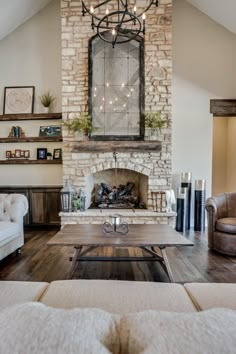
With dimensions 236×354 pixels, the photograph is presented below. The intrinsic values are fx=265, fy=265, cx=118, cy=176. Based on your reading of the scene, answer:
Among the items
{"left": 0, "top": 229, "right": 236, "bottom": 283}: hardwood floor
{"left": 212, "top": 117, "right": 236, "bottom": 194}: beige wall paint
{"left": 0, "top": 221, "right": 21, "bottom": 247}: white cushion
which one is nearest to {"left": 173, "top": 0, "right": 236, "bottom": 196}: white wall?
{"left": 212, "top": 117, "right": 236, "bottom": 194}: beige wall paint

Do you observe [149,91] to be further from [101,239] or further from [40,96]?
[101,239]

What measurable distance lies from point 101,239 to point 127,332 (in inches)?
86.6

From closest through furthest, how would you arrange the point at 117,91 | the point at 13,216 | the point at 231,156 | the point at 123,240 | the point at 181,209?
the point at 123,240 → the point at 13,216 → the point at 117,91 → the point at 181,209 → the point at 231,156

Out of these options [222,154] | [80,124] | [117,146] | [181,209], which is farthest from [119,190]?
[222,154]

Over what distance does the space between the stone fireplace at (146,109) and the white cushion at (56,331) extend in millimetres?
4205

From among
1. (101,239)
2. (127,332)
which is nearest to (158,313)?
(127,332)

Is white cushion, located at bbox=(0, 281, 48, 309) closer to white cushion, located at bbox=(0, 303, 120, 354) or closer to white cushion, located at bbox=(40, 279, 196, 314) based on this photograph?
white cushion, located at bbox=(40, 279, 196, 314)

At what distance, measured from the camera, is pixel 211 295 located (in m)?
1.35

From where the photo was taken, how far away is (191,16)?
552 cm

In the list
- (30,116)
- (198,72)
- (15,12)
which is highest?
(15,12)

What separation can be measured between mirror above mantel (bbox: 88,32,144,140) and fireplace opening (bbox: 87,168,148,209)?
97 cm

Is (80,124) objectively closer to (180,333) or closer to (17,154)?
(17,154)

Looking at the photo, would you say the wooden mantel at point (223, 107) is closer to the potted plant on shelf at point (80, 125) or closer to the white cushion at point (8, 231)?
the potted plant on shelf at point (80, 125)

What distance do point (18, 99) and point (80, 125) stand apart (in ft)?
5.85
